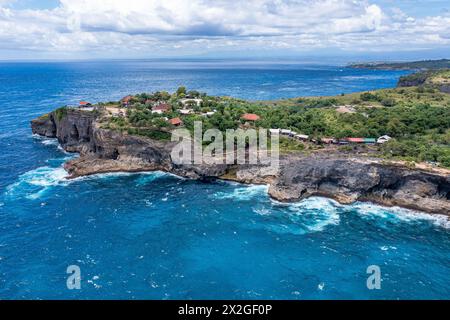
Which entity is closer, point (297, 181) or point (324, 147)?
point (297, 181)

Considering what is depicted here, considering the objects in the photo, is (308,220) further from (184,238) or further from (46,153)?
(46,153)

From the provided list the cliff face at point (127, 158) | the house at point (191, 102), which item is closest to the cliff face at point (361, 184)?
the cliff face at point (127, 158)

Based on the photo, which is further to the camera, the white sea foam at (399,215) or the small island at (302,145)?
the small island at (302,145)

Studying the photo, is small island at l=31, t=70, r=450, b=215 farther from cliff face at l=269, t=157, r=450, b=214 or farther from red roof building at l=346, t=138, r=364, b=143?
cliff face at l=269, t=157, r=450, b=214

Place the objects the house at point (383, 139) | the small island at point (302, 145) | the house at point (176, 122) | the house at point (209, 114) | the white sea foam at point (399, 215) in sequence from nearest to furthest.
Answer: the white sea foam at point (399, 215)
the small island at point (302, 145)
the house at point (383, 139)
the house at point (176, 122)
the house at point (209, 114)

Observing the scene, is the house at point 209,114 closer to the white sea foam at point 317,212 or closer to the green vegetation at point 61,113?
the green vegetation at point 61,113
